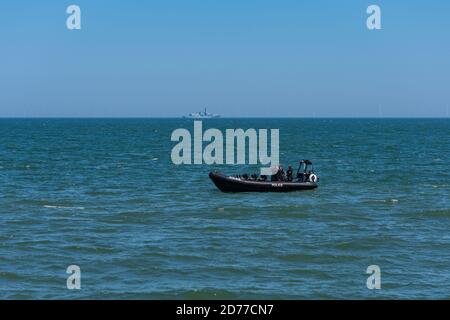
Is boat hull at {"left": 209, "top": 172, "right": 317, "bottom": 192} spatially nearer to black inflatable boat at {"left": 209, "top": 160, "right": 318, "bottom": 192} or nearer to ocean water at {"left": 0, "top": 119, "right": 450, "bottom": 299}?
black inflatable boat at {"left": 209, "top": 160, "right": 318, "bottom": 192}

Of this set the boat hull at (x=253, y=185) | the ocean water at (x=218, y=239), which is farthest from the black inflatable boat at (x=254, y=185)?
the ocean water at (x=218, y=239)

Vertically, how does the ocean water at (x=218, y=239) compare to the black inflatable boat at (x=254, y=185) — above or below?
below

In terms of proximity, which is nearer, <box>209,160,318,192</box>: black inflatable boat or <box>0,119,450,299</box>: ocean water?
<box>0,119,450,299</box>: ocean water

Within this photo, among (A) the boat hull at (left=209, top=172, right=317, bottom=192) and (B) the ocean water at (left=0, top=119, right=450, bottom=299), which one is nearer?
(B) the ocean water at (left=0, top=119, right=450, bottom=299)

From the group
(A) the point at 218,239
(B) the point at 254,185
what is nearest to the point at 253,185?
(B) the point at 254,185

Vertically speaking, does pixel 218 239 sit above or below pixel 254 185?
below

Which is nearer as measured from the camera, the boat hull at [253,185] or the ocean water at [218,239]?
the ocean water at [218,239]

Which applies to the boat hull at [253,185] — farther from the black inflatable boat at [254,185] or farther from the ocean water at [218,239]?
the ocean water at [218,239]

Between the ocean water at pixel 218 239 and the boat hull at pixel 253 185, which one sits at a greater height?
the boat hull at pixel 253 185

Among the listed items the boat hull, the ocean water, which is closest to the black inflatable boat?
the boat hull

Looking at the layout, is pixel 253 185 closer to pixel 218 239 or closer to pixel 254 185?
pixel 254 185

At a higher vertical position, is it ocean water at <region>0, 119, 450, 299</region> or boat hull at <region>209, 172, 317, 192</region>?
boat hull at <region>209, 172, 317, 192</region>
